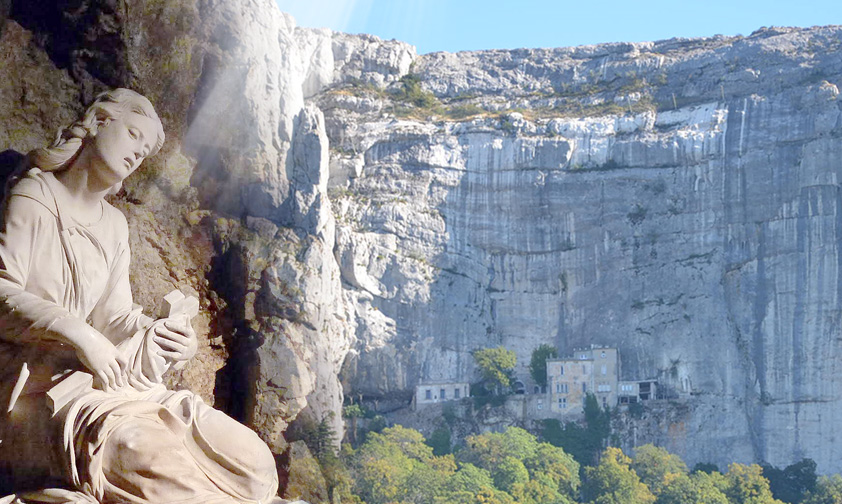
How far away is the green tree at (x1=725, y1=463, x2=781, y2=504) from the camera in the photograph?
3212 cm

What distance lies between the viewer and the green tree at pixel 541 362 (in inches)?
1591

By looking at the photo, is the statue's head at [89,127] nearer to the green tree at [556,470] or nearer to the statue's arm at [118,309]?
the statue's arm at [118,309]

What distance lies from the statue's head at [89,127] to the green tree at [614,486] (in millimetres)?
28554

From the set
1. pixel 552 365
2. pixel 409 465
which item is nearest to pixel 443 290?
pixel 552 365

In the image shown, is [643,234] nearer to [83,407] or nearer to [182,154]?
[182,154]

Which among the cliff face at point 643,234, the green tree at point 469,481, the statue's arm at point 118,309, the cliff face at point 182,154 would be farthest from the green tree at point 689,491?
the statue's arm at point 118,309

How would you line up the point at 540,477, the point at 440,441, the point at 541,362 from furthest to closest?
the point at 541,362 → the point at 440,441 → the point at 540,477

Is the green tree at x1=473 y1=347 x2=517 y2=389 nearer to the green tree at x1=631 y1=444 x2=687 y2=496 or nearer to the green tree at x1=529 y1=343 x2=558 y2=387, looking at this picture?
the green tree at x1=529 y1=343 x2=558 y2=387

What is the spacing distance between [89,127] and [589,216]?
40.1m

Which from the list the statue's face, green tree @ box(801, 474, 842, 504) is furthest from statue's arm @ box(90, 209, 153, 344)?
green tree @ box(801, 474, 842, 504)

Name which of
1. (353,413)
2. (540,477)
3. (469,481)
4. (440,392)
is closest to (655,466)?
(540,477)

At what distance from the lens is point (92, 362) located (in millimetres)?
3326

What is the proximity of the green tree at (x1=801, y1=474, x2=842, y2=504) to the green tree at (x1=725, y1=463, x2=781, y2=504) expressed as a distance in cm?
117

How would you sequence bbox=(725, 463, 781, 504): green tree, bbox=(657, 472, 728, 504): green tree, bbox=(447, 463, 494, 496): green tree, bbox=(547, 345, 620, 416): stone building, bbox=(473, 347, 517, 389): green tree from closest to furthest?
bbox=(447, 463, 494, 496): green tree
bbox=(657, 472, 728, 504): green tree
bbox=(725, 463, 781, 504): green tree
bbox=(547, 345, 620, 416): stone building
bbox=(473, 347, 517, 389): green tree
